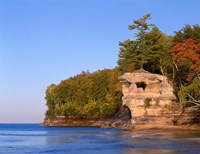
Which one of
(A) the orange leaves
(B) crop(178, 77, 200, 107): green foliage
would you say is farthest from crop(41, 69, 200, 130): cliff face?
(A) the orange leaves

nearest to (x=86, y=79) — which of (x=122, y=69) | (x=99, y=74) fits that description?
(x=99, y=74)

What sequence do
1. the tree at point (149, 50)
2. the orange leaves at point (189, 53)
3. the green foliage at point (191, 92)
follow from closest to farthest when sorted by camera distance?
1. the green foliage at point (191, 92)
2. the orange leaves at point (189, 53)
3. the tree at point (149, 50)

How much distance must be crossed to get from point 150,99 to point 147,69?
13.5 metres

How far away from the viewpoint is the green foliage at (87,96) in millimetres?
74188

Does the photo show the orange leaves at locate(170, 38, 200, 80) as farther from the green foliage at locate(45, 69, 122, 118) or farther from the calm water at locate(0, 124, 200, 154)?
the green foliage at locate(45, 69, 122, 118)

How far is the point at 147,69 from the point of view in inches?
2318

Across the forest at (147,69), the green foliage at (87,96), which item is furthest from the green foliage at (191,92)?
the green foliage at (87,96)

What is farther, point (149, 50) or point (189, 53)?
point (149, 50)

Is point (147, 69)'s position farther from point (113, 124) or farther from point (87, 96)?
point (87, 96)

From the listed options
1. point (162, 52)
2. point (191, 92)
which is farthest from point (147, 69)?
point (191, 92)

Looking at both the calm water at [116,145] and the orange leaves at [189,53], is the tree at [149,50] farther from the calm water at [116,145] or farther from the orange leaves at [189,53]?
the calm water at [116,145]

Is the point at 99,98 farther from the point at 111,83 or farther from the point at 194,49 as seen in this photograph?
the point at 194,49

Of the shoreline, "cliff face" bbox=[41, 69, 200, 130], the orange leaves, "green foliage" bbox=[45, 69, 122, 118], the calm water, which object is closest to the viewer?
the calm water

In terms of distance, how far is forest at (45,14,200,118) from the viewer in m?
45.0
